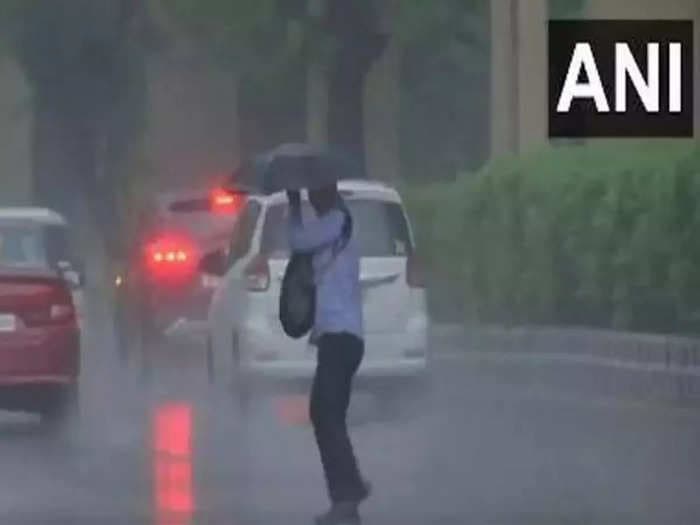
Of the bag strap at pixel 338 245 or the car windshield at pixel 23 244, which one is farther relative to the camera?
the car windshield at pixel 23 244

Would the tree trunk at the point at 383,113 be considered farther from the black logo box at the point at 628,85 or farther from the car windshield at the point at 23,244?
the black logo box at the point at 628,85

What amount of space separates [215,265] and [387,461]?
220 inches

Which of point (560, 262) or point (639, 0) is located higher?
point (639, 0)

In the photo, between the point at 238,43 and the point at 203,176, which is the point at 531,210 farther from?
the point at 203,176

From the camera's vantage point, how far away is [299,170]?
15.8 metres

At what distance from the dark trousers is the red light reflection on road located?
2.91 feet

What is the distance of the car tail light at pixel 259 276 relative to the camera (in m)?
23.6

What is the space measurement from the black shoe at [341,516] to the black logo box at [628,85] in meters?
2.91

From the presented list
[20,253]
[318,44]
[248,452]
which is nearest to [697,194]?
[248,452]

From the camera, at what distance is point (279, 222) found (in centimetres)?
2388

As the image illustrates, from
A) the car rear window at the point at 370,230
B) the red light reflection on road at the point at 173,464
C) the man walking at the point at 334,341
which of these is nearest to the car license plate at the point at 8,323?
the red light reflection on road at the point at 173,464

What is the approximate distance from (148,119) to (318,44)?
1401cm

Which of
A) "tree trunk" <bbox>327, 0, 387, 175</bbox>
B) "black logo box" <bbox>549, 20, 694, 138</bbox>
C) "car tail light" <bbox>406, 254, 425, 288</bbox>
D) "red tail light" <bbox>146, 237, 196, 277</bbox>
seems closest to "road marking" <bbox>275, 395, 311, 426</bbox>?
"car tail light" <bbox>406, 254, 425, 288</bbox>

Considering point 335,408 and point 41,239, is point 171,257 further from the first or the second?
point 335,408
